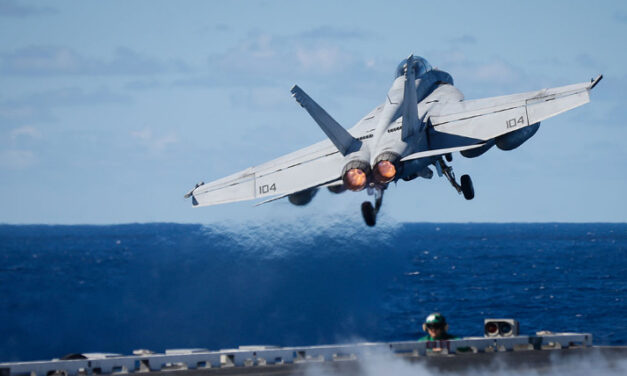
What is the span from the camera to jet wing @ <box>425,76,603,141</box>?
28.3 m

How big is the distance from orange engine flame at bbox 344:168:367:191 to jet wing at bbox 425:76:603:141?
3.99m

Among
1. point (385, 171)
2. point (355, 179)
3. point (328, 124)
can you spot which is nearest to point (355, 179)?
point (355, 179)

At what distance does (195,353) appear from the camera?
2811cm

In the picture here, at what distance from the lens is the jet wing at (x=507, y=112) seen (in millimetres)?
28297

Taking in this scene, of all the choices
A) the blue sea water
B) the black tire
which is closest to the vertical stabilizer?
the black tire

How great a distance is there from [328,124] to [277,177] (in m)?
3.63

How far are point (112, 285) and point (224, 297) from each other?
7.95 metres

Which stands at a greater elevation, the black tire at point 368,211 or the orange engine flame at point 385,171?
the orange engine flame at point 385,171

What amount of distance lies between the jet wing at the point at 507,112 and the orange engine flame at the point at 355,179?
399 cm

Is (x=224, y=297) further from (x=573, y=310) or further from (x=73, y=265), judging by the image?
(x=73, y=265)

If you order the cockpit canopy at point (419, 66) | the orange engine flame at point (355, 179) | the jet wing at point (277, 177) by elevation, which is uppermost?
the cockpit canopy at point (419, 66)

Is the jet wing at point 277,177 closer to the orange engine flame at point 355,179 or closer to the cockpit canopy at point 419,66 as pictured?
the orange engine flame at point 355,179

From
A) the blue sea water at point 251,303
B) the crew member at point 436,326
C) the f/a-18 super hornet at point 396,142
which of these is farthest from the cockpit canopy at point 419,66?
the crew member at point 436,326

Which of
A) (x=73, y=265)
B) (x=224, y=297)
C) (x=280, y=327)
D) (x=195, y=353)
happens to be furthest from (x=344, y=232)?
(x=73, y=265)
